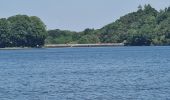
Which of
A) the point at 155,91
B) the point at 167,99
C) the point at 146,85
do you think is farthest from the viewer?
the point at 146,85

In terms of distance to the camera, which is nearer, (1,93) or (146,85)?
(1,93)

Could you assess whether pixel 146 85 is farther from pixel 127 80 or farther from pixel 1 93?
pixel 1 93

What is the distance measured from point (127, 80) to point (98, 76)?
7145 mm

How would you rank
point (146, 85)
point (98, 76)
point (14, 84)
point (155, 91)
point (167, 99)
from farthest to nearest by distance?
point (98, 76), point (14, 84), point (146, 85), point (155, 91), point (167, 99)

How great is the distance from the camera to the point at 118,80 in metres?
68.3

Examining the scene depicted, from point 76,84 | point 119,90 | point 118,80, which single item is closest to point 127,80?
point 118,80

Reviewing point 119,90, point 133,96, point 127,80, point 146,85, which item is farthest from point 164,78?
point 133,96

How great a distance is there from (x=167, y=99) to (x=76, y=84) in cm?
1574

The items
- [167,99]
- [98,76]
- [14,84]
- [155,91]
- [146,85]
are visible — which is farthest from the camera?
[98,76]

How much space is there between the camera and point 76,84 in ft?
210

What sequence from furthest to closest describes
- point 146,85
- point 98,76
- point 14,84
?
point 98,76 → point 14,84 → point 146,85

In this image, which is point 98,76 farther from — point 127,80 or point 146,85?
point 146,85

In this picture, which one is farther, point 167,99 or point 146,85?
point 146,85

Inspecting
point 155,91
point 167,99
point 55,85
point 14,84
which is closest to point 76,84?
point 55,85
